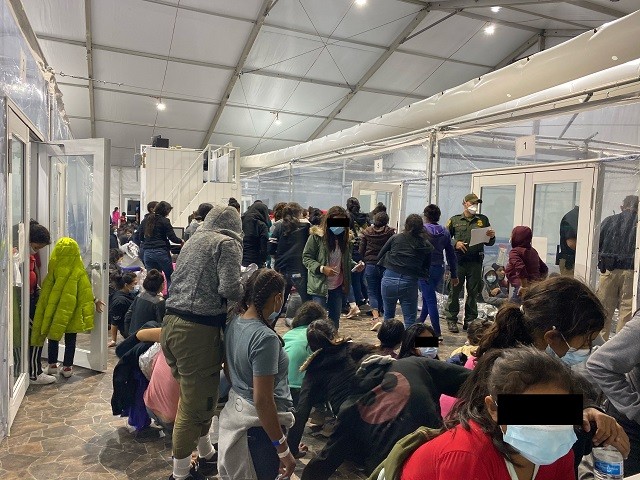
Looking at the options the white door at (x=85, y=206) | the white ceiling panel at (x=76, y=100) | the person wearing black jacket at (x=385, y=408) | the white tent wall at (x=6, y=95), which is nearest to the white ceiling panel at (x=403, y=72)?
the white ceiling panel at (x=76, y=100)

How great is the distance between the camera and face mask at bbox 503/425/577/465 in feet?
2.87

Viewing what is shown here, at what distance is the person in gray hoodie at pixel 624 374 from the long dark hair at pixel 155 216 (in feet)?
14.8

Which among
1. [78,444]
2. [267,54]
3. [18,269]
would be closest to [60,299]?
[18,269]

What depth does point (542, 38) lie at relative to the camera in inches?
424

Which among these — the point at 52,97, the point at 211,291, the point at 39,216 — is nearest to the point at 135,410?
the point at 211,291

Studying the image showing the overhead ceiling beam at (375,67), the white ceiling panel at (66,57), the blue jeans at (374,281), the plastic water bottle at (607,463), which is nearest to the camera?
the plastic water bottle at (607,463)

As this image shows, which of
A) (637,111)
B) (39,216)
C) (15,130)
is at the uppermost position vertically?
(637,111)

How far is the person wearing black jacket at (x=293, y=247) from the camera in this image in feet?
14.4

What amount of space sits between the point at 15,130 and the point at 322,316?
7.16 ft

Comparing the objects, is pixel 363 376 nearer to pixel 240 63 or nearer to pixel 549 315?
pixel 549 315

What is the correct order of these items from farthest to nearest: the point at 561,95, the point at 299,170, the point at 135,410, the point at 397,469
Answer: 1. the point at 299,170
2. the point at 561,95
3. the point at 135,410
4. the point at 397,469

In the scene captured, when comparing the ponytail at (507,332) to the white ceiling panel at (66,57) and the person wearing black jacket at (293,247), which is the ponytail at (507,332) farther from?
the white ceiling panel at (66,57)

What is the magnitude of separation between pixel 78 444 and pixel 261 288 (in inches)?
65.9

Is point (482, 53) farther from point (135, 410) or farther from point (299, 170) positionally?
point (135, 410)
